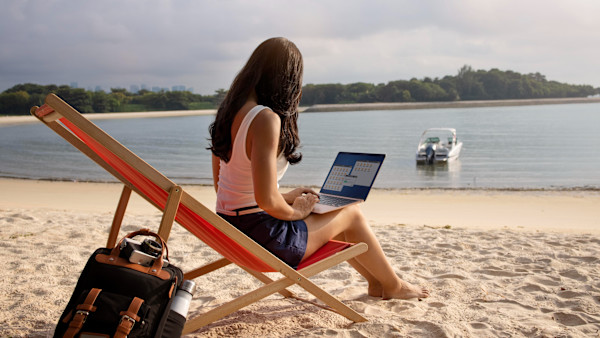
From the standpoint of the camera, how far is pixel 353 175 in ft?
8.78

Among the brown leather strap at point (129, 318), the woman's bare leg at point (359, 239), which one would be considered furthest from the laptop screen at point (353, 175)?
the brown leather strap at point (129, 318)

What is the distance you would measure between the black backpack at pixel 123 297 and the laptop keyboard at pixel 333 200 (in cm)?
97

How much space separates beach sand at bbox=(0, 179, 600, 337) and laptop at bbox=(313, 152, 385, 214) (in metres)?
0.61

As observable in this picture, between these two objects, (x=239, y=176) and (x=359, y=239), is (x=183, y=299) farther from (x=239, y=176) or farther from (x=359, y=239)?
(x=359, y=239)

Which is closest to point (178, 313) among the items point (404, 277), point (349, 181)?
point (349, 181)

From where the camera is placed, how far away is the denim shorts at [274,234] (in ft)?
7.72

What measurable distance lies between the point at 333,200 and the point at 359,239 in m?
0.24

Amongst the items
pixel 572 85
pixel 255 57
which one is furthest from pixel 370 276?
pixel 572 85

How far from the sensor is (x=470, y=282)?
3385 millimetres

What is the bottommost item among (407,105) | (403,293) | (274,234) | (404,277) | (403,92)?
(404,277)

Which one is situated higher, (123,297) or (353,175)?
(353,175)

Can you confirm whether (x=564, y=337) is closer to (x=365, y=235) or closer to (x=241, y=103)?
(x=365, y=235)

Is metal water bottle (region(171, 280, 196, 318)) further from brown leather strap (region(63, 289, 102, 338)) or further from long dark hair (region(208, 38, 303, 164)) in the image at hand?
long dark hair (region(208, 38, 303, 164))

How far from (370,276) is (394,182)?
11.9 m
